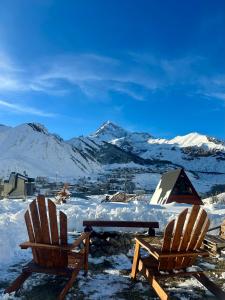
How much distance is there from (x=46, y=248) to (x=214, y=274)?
2.93 metres

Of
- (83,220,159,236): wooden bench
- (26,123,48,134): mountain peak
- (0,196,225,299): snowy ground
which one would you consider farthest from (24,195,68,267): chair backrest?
(26,123,48,134): mountain peak

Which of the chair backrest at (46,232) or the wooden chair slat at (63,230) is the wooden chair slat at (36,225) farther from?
the wooden chair slat at (63,230)

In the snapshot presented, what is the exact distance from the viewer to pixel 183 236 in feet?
15.7

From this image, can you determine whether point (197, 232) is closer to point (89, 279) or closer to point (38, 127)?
point (89, 279)

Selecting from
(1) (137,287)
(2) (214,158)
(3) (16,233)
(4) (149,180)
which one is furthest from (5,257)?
(2) (214,158)

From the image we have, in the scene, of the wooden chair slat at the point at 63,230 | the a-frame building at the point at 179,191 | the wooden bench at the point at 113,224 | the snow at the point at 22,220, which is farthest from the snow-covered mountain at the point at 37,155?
the wooden chair slat at the point at 63,230

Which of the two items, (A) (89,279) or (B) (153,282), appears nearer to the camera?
(B) (153,282)

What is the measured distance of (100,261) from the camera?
6562 mm

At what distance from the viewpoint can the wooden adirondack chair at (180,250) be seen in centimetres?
466

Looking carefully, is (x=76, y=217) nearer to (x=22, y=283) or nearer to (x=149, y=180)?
(x=22, y=283)

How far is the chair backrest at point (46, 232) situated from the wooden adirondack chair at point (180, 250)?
3.83 feet

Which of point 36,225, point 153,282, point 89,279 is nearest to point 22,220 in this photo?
point 89,279

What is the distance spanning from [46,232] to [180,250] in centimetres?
185

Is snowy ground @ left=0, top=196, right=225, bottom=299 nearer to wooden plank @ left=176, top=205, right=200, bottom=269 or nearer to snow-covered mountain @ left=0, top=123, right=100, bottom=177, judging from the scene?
wooden plank @ left=176, top=205, right=200, bottom=269
